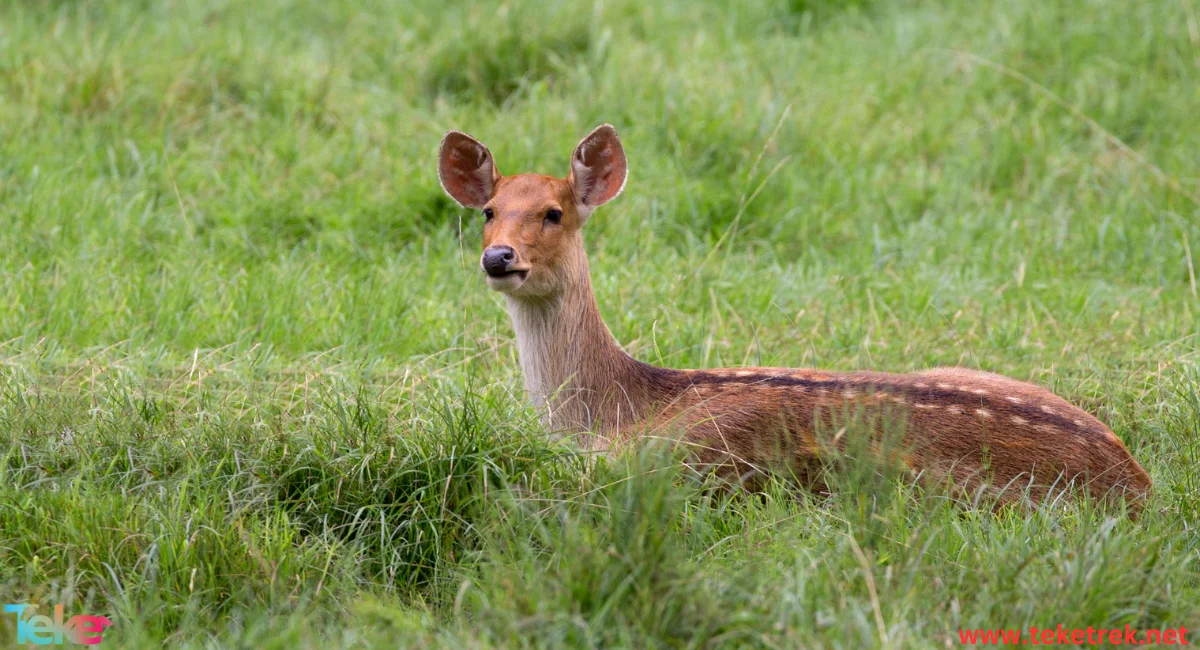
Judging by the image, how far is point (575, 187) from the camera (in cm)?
516

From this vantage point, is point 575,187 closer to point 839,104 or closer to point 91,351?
point 91,351

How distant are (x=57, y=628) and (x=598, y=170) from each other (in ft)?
8.31

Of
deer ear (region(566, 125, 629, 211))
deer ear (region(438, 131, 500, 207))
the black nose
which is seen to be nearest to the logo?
the black nose

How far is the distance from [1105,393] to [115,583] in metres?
3.56

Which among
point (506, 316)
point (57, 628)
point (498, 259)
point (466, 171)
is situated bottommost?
point (506, 316)

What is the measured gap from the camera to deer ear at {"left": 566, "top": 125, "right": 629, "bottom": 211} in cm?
515

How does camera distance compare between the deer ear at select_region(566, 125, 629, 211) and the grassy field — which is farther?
the deer ear at select_region(566, 125, 629, 211)

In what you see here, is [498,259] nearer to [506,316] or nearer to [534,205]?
[534,205]

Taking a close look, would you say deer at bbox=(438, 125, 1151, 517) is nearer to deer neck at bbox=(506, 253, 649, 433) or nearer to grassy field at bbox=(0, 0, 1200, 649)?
deer neck at bbox=(506, 253, 649, 433)

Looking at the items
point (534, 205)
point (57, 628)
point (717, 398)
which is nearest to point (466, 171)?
point (534, 205)

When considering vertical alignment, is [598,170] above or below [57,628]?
above

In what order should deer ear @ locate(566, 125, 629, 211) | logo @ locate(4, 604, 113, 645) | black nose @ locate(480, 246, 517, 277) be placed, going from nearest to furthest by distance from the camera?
logo @ locate(4, 604, 113, 645) → black nose @ locate(480, 246, 517, 277) → deer ear @ locate(566, 125, 629, 211)

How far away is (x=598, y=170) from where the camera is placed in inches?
206

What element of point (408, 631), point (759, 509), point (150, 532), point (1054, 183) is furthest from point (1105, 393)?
point (150, 532)
